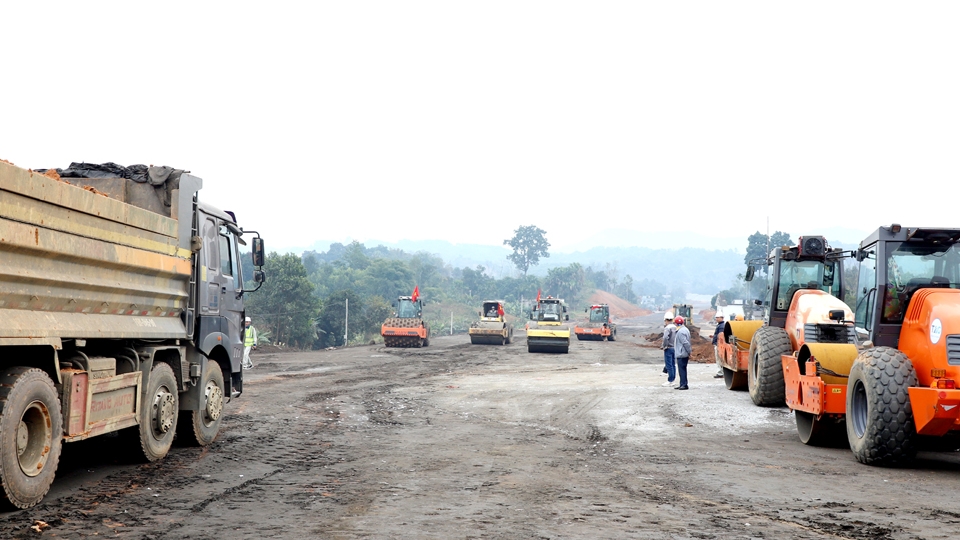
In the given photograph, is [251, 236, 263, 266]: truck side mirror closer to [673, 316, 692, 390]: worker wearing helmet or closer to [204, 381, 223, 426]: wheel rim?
[204, 381, 223, 426]: wheel rim

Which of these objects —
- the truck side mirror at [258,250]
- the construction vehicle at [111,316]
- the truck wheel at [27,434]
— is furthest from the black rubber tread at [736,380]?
the truck wheel at [27,434]

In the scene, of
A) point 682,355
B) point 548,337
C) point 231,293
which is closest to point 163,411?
point 231,293

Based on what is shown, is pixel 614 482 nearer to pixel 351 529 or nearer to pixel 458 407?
pixel 351 529

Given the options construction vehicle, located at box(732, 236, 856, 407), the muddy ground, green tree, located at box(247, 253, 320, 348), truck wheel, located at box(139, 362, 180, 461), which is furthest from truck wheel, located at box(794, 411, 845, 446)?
green tree, located at box(247, 253, 320, 348)

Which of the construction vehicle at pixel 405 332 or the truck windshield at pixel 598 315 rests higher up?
the truck windshield at pixel 598 315

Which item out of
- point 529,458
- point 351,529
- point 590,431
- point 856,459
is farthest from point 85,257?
point 856,459

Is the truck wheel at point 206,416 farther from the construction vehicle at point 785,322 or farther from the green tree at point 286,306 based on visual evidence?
the green tree at point 286,306

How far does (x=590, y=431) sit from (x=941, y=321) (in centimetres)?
536

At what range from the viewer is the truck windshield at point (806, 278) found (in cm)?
1742

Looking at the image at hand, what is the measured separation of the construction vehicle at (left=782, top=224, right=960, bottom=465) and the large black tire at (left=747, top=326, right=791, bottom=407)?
3.46 meters

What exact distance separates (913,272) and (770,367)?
546 cm

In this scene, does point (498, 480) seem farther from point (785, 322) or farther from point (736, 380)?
point (736, 380)

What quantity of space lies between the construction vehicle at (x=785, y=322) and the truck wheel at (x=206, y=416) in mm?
8935

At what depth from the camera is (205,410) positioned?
11.2 meters
